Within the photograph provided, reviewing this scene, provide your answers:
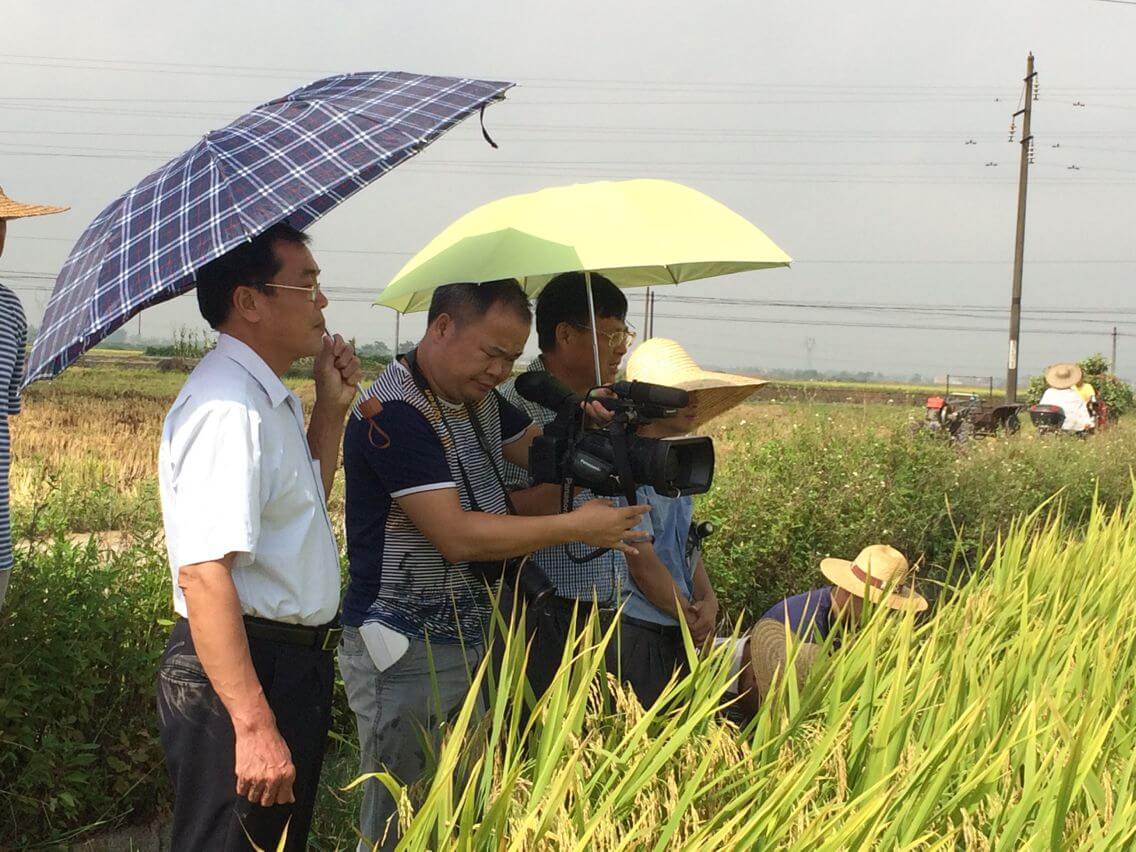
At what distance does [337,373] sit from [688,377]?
1.25 metres

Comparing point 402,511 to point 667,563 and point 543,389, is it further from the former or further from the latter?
point 667,563

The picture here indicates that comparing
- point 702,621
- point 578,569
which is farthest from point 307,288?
point 702,621

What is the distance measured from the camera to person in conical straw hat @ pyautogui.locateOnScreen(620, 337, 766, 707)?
2.96 metres

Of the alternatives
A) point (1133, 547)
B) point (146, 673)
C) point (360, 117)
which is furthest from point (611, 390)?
point (1133, 547)

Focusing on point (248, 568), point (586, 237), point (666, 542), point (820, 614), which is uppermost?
point (586, 237)

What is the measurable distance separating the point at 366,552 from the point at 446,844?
100 centimetres

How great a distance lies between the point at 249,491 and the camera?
1.97 meters

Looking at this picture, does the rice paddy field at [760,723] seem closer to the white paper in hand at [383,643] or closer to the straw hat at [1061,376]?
the white paper in hand at [383,643]

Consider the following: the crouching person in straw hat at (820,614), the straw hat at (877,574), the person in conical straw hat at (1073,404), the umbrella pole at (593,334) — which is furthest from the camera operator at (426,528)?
the person in conical straw hat at (1073,404)

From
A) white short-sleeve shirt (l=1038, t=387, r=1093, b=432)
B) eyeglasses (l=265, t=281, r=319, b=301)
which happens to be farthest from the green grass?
white short-sleeve shirt (l=1038, t=387, r=1093, b=432)

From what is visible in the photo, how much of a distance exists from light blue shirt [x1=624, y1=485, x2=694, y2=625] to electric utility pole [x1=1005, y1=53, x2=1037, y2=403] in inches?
952

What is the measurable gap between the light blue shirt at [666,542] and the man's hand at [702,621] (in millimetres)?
42

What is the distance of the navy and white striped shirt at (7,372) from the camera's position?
2.84 metres

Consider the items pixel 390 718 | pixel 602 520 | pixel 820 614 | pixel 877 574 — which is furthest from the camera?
pixel 820 614
